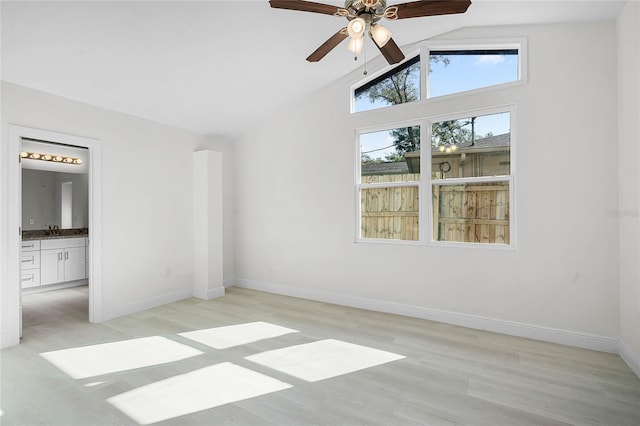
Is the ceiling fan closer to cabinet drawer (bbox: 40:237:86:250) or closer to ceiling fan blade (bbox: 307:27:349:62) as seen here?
ceiling fan blade (bbox: 307:27:349:62)

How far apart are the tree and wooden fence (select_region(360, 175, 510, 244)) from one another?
21.1 inches

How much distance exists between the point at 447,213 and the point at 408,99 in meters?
1.49

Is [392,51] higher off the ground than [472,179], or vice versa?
[392,51]

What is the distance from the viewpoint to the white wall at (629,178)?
95.6 inches

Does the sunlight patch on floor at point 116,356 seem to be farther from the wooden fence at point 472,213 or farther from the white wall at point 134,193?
the wooden fence at point 472,213

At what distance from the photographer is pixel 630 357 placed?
8.31ft

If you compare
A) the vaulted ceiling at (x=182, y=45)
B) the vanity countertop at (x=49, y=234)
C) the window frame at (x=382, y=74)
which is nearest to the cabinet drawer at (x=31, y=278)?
the vanity countertop at (x=49, y=234)

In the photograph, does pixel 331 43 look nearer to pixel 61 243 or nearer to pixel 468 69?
pixel 468 69

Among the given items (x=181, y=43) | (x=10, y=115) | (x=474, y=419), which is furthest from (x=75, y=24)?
(x=474, y=419)

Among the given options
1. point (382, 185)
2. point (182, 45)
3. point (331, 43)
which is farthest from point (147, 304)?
point (331, 43)

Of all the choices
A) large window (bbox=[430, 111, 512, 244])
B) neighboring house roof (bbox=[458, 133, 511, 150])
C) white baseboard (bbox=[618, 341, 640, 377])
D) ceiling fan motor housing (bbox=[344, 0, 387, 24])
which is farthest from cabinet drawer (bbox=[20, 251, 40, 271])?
white baseboard (bbox=[618, 341, 640, 377])

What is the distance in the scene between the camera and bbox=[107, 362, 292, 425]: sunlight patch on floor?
6.52 feet

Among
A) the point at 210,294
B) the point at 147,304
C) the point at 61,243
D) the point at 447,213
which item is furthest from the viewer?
the point at 61,243

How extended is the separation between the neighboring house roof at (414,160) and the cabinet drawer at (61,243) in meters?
4.91
